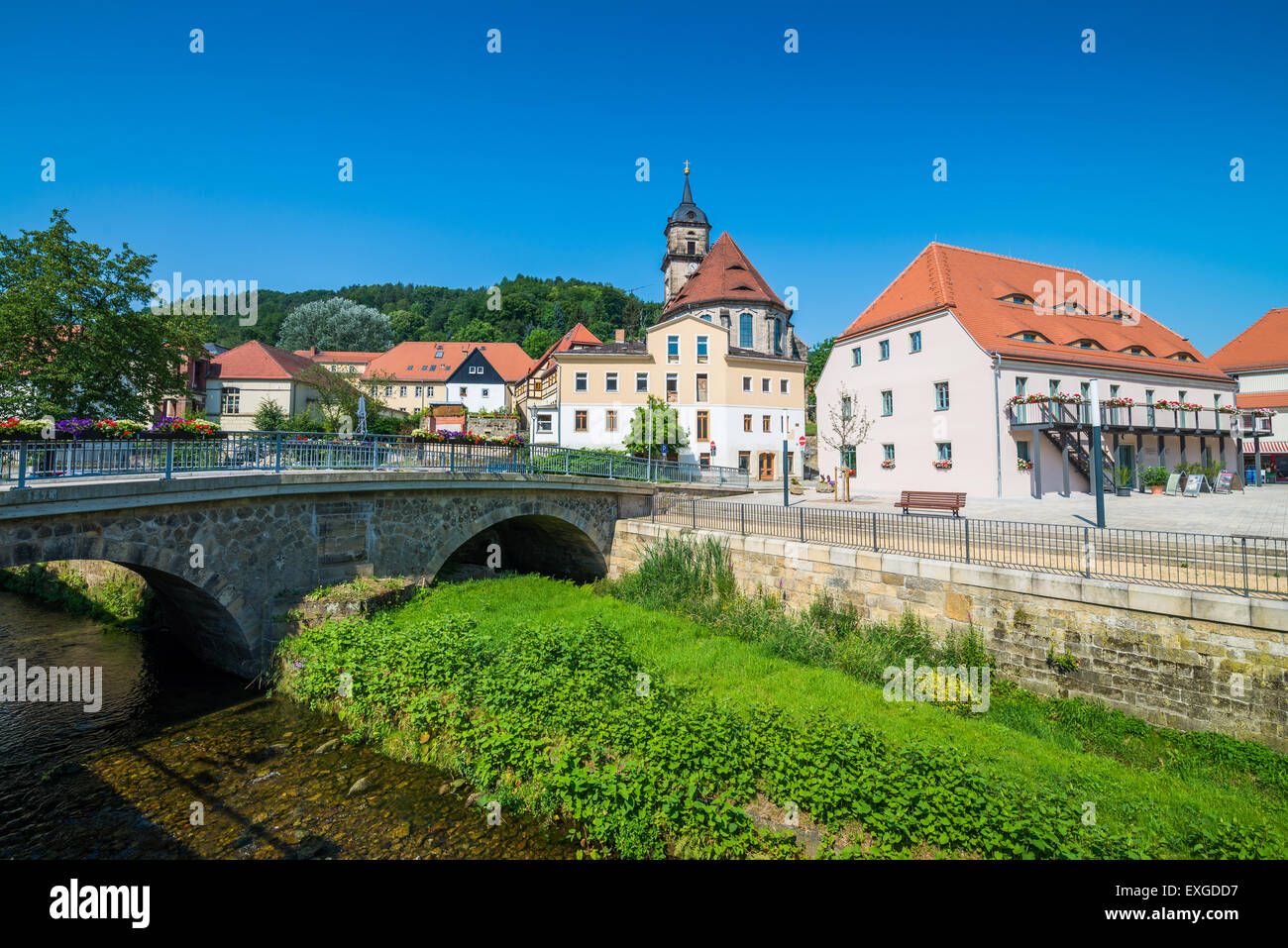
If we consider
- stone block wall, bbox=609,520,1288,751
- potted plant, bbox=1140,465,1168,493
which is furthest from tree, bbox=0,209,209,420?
potted plant, bbox=1140,465,1168,493

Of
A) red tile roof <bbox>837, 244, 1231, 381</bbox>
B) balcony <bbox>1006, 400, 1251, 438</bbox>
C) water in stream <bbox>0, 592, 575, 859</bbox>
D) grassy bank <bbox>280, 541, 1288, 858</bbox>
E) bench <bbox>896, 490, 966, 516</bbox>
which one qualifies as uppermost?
red tile roof <bbox>837, 244, 1231, 381</bbox>

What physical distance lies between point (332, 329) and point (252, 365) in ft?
114

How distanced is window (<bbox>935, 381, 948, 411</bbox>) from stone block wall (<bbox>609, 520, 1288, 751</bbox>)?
1800cm

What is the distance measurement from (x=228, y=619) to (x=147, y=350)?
63.8 feet

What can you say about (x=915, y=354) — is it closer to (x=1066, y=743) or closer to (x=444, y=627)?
(x=1066, y=743)

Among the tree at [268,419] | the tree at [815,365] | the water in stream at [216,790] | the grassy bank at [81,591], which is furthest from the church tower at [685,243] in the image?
the water in stream at [216,790]

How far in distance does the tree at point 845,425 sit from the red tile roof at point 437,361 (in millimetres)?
44667

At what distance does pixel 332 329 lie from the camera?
82.8 m

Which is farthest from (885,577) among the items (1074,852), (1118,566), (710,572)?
(1074,852)

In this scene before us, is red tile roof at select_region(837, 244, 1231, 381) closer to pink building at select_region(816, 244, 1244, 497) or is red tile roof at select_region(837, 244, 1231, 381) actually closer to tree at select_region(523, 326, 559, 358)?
pink building at select_region(816, 244, 1244, 497)

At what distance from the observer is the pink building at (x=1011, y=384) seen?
2512cm

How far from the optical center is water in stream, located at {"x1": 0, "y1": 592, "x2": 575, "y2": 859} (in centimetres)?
643

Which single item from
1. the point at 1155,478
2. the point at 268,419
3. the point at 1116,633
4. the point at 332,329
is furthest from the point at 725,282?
the point at 332,329

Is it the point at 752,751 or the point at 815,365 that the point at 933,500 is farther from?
the point at 815,365
